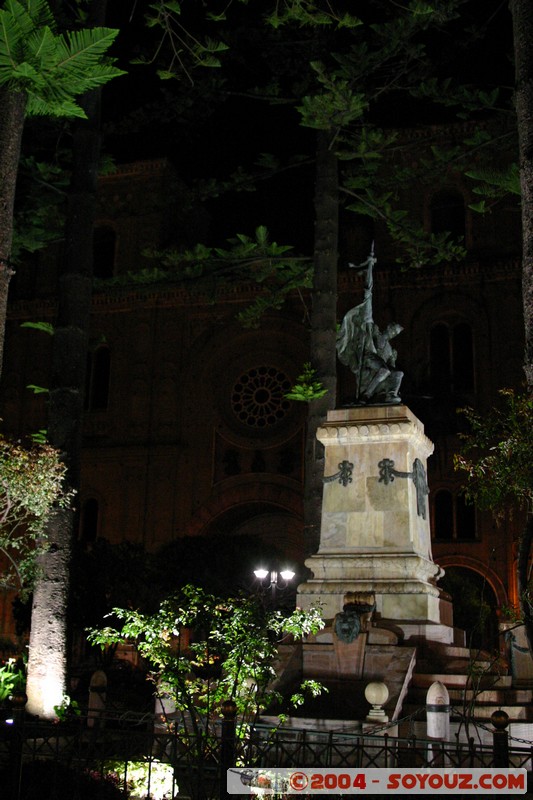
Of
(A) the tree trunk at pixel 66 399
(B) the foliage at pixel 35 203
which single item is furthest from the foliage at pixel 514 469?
(B) the foliage at pixel 35 203

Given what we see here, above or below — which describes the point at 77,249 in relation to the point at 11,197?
above

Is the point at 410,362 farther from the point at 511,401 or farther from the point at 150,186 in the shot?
the point at 511,401

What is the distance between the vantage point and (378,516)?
12.8m

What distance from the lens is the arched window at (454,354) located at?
99.7ft

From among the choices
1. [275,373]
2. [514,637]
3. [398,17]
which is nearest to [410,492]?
[514,637]

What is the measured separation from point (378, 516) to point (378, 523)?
0.31 ft

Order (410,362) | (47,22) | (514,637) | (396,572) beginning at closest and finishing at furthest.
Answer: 1. (47,22)
2. (514,637)
3. (396,572)
4. (410,362)

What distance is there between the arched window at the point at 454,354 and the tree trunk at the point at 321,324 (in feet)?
43.9

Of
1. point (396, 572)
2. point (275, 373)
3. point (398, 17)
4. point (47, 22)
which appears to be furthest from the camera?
point (275, 373)

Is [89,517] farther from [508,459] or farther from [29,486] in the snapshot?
[508,459]

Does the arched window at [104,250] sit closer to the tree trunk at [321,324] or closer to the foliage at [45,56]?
the tree trunk at [321,324]

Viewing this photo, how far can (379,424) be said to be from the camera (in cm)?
1307

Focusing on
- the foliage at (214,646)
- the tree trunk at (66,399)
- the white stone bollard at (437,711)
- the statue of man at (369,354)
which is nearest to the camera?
the foliage at (214,646)

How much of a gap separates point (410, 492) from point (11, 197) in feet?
21.7
